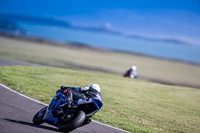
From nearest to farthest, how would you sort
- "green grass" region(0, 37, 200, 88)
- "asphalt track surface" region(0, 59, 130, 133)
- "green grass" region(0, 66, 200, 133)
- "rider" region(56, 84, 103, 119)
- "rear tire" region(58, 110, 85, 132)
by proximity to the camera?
"rear tire" region(58, 110, 85, 132) < "rider" region(56, 84, 103, 119) < "asphalt track surface" region(0, 59, 130, 133) < "green grass" region(0, 66, 200, 133) < "green grass" region(0, 37, 200, 88)

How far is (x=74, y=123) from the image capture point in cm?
720

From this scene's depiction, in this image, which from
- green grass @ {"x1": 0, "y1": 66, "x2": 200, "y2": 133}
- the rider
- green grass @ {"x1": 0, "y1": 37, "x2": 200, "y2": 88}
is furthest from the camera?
green grass @ {"x1": 0, "y1": 37, "x2": 200, "y2": 88}

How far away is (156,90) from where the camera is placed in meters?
17.7

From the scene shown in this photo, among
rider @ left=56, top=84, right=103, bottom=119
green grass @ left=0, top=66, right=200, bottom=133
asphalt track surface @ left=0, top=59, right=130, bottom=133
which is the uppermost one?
rider @ left=56, top=84, right=103, bottom=119

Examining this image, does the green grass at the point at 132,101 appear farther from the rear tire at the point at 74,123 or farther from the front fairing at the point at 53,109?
the rear tire at the point at 74,123

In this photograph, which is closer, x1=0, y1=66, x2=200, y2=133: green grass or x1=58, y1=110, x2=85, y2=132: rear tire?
x1=58, y1=110, x2=85, y2=132: rear tire

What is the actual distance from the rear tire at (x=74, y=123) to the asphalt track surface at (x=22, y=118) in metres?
0.58

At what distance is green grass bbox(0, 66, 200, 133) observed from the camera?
1071 cm

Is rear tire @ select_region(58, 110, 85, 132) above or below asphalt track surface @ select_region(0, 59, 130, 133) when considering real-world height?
above

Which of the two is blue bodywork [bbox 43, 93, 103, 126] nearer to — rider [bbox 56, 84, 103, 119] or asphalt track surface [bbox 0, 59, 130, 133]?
rider [bbox 56, 84, 103, 119]

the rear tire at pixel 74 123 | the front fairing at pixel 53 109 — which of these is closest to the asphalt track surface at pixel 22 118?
the front fairing at pixel 53 109

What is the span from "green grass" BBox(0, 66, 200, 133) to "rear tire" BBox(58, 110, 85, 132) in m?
2.66

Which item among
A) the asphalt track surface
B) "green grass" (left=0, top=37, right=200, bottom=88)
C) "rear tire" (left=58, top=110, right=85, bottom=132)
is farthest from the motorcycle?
"green grass" (left=0, top=37, right=200, bottom=88)

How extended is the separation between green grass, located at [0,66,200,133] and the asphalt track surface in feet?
2.56
